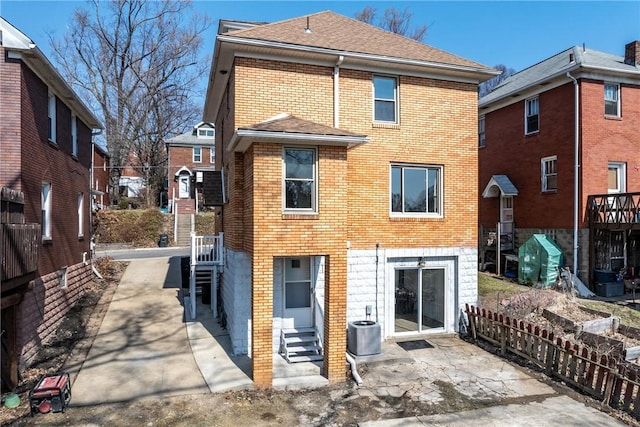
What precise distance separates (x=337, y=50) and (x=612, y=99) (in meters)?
13.6

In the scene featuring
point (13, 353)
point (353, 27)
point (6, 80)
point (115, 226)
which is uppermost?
point (353, 27)

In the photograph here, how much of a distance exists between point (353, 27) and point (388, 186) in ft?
17.4

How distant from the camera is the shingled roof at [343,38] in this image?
33.7ft

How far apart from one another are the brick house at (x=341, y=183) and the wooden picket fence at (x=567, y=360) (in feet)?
4.46

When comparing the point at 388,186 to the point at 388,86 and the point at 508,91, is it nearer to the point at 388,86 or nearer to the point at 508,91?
the point at 388,86

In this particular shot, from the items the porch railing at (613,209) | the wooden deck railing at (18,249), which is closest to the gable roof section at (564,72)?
the porch railing at (613,209)

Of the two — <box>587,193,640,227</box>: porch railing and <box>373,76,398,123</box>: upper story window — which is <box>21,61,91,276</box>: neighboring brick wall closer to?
<box>373,76,398,123</box>: upper story window

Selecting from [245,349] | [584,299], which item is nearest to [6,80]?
[245,349]

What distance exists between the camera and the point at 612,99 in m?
16.8

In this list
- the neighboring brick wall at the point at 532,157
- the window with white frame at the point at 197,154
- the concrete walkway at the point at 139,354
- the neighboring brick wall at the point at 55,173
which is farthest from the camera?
the window with white frame at the point at 197,154

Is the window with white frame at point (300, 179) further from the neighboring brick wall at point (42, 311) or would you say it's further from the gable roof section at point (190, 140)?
the gable roof section at point (190, 140)

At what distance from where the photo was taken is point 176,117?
4012 cm

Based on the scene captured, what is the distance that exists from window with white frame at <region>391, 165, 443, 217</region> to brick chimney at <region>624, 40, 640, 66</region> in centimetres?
1306

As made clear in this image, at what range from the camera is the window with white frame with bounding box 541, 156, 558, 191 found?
1733 cm
